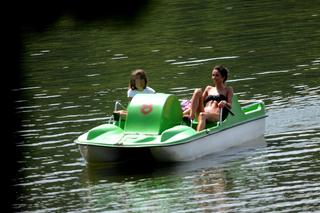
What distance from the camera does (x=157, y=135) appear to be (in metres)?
18.3

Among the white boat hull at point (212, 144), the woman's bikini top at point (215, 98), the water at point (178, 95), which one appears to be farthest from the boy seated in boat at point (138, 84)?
→ the white boat hull at point (212, 144)

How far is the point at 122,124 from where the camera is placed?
63.5 feet

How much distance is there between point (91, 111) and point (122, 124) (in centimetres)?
394

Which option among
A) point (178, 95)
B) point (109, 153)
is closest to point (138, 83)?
point (109, 153)

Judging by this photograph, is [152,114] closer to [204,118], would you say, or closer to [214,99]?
[204,118]

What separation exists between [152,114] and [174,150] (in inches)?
37.2

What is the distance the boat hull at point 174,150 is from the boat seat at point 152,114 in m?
0.39

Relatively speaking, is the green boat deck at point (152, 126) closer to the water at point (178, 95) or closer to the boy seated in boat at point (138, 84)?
the water at point (178, 95)

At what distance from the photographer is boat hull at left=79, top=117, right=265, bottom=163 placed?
59.0 ft

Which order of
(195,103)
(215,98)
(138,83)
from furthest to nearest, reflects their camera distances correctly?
(138,83), (215,98), (195,103)

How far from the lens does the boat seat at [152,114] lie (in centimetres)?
1853

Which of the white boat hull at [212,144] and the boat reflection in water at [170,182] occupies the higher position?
the white boat hull at [212,144]

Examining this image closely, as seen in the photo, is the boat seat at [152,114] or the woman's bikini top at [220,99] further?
the woman's bikini top at [220,99]

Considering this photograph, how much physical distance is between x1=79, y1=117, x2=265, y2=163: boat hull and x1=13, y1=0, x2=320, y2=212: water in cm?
15
